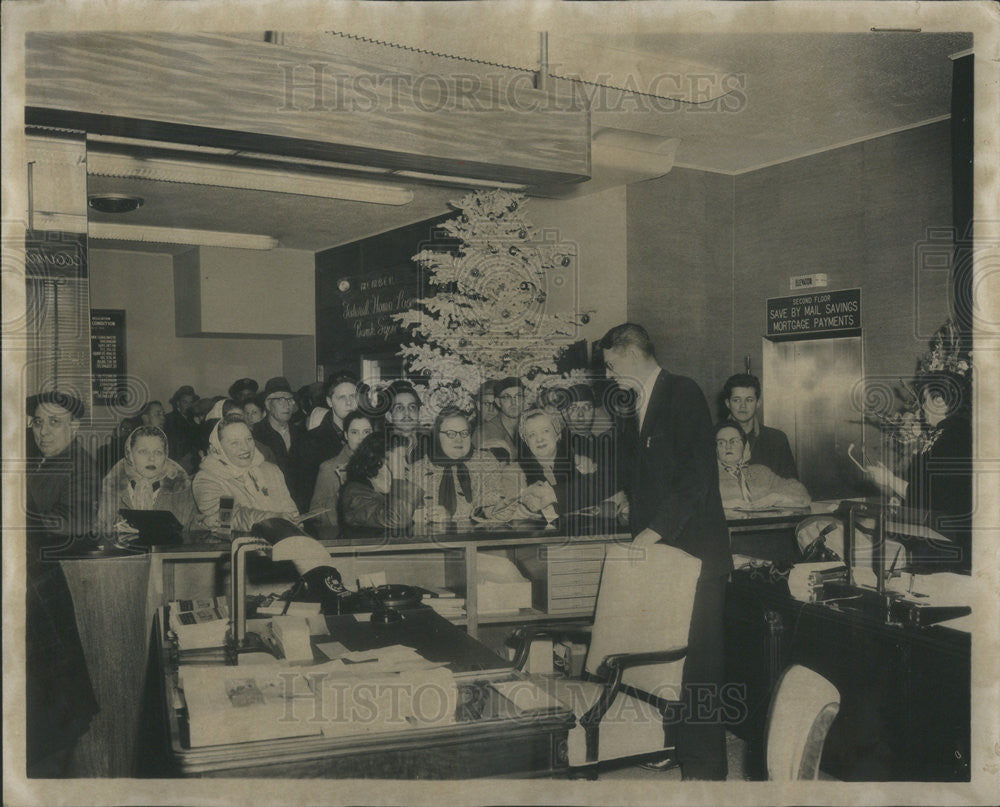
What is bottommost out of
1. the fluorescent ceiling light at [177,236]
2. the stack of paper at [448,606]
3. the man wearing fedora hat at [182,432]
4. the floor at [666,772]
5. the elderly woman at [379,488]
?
the floor at [666,772]

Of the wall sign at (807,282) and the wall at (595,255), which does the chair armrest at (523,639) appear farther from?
the wall sign at (807,282)

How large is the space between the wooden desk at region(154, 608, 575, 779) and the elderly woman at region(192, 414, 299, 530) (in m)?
0.81

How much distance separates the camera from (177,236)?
8.02ft

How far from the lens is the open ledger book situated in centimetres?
130

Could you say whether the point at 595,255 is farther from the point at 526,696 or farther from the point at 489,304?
the point at 526,696

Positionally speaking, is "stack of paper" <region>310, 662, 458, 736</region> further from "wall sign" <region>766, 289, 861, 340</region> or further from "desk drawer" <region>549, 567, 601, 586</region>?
"wall sign" <region>766, 289, 861, 340</region>

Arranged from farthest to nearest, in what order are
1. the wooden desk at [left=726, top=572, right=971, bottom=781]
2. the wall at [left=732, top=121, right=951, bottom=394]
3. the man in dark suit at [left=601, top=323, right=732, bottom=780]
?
the man in dark suit at [left=601, top=323, right=732, bottom=780], the wall at [left=732, top=121, right=951, bottom=394], the wooden desk at [left=726, top=572, right=971, bottom=781]

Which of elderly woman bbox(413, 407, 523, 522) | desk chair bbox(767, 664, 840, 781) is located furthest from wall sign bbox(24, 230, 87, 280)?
desk chair bbox(767, 664, 840, 781)

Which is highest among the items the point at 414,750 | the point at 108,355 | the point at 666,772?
the point at 108,355

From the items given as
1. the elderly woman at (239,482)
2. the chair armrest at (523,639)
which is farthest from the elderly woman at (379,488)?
the chair armrest at (523,639)

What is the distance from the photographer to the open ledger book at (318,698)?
1296 millimetres

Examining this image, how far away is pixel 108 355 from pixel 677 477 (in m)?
1.64

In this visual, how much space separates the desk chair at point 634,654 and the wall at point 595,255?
713 mm

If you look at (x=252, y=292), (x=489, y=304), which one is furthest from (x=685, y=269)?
(x=252, y=292)
